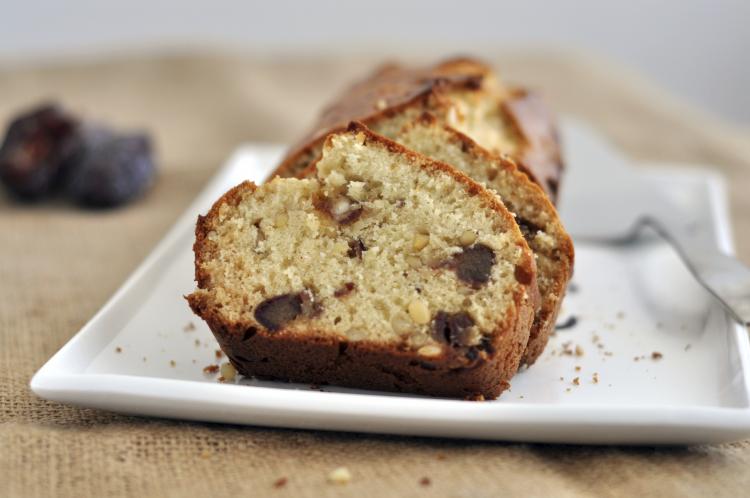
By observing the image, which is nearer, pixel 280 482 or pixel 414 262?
pixel 280 482

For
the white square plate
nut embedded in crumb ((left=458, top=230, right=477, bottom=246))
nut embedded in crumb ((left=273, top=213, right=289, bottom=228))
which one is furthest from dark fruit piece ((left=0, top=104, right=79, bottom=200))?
nut embedded in crumb ((left=458, top=230, right=477, bottom=246))

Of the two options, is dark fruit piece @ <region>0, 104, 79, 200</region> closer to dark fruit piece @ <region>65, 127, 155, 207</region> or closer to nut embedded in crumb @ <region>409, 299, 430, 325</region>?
dark fruit piece @ <region>65, 127, 155, 207</region>

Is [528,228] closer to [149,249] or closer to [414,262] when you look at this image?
[414,262]

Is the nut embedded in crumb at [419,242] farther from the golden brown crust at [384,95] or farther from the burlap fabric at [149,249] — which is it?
the golden brown crust at [384,95]

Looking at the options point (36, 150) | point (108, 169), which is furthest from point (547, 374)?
point (36, 150)

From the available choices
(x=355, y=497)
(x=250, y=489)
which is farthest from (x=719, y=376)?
(x=250, y=489)

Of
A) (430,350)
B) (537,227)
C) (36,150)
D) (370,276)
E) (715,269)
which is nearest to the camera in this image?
(430,350)
